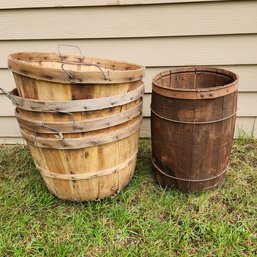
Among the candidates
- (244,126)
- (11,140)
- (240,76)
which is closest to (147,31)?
(240,76)

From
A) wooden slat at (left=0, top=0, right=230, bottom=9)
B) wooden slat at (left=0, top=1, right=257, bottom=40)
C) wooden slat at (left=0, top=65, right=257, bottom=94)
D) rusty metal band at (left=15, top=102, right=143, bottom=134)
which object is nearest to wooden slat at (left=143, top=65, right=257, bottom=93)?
wooden slat at (left=0, top=65, right=257, bottom=94)

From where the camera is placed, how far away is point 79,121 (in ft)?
5.27

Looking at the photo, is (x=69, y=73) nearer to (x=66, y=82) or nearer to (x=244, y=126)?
(x=66, y=82)

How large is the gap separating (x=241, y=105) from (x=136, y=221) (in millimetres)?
1381

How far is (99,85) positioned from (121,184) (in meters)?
0.75

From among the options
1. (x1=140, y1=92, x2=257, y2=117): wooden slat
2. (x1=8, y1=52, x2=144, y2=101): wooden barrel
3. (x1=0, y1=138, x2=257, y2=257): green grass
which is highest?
(x1=8, y1=52, x2=144, y2=101): wooden barrel

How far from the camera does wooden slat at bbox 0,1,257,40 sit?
2.20 metres

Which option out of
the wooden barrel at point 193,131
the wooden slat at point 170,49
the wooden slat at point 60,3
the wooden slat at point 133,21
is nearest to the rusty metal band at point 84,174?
the wooden barrel at point 193,131

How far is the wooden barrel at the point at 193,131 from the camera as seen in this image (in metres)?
1.73

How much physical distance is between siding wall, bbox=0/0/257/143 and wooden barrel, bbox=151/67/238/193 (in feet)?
1.03

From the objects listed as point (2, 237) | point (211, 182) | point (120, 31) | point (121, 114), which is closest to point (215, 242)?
point (211, 182)

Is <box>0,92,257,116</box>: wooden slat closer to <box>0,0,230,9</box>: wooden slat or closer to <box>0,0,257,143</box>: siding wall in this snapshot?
<box>0,0,257,143</box>: siding wall

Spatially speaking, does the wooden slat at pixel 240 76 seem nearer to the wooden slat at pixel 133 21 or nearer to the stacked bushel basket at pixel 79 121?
the wooden slat at pixel 133 21

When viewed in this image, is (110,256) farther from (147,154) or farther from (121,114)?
(147,154)
